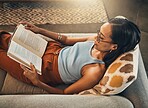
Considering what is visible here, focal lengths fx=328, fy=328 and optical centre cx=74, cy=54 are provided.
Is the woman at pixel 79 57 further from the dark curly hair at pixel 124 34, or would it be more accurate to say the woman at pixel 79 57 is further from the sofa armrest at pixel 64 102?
the sofa armrest at pixel 64 102

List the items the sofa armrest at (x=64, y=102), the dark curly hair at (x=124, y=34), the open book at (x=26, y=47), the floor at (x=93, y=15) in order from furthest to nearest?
the floor at (x=93, y=15), the open book at (x=26, y=47), the dark curly hair at (x=124, y=34), the sofa armrest at (x=64, y=102)

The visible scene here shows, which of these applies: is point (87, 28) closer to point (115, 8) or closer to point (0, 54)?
point (115, 8)

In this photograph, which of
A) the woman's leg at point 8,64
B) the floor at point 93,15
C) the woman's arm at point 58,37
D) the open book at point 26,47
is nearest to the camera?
the open book at point 26,47

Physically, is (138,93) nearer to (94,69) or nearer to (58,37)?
(94,69)

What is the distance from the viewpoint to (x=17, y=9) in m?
3.19

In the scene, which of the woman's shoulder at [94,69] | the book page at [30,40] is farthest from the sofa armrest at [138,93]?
the book page at [30,40]

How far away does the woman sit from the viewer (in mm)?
1664

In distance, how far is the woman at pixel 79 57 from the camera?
1664 millimetres

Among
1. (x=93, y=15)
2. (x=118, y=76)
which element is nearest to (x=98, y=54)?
(x=118, y=76)

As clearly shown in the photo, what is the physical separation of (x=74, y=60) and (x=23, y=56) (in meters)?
0.28

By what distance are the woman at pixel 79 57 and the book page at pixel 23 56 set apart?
39 mm

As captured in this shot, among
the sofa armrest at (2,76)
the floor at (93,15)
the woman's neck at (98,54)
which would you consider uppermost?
the woman's neck at (98,54)

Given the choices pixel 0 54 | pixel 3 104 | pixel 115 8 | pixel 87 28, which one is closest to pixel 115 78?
pixel 3 104

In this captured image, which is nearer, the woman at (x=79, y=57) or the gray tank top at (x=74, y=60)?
the woman at (x=79, y=57)
